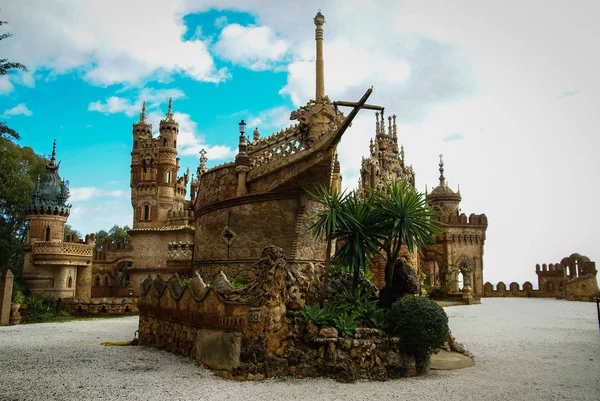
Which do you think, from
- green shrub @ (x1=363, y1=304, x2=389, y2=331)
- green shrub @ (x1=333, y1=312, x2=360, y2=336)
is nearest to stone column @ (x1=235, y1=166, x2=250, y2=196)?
green shrub @ (x1=363, y1=304, x2=389, y2=331)

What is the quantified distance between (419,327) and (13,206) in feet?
132

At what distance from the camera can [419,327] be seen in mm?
9688

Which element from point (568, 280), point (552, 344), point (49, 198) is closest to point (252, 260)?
point (552, 344)

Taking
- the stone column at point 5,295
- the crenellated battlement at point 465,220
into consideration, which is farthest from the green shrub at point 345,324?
Result: the crenellated battlement at point 465,220

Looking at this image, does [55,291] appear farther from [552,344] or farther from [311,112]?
[552,344]

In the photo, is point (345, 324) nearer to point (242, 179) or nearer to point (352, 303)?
point (352, 303)

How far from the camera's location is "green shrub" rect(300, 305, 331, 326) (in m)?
10.0

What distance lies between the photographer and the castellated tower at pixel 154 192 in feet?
145

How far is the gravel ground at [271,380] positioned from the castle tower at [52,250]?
15948 millimetres

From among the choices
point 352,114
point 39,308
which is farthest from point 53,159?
point 352,114

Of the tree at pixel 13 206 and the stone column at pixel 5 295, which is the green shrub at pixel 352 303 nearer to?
the stone column at pixel 5 295

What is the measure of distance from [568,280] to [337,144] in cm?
3601

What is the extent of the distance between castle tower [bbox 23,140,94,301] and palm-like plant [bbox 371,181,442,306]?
25.9m

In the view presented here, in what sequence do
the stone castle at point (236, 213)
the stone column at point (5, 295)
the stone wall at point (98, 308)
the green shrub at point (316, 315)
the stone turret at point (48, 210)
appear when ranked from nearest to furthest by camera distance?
the green shrub at point (316, 315)
the stone castle at point (236, 213)
the stone column at point (5, 295)
the stone wall at point (98, 308)
the stone turret at point (48, 210)
